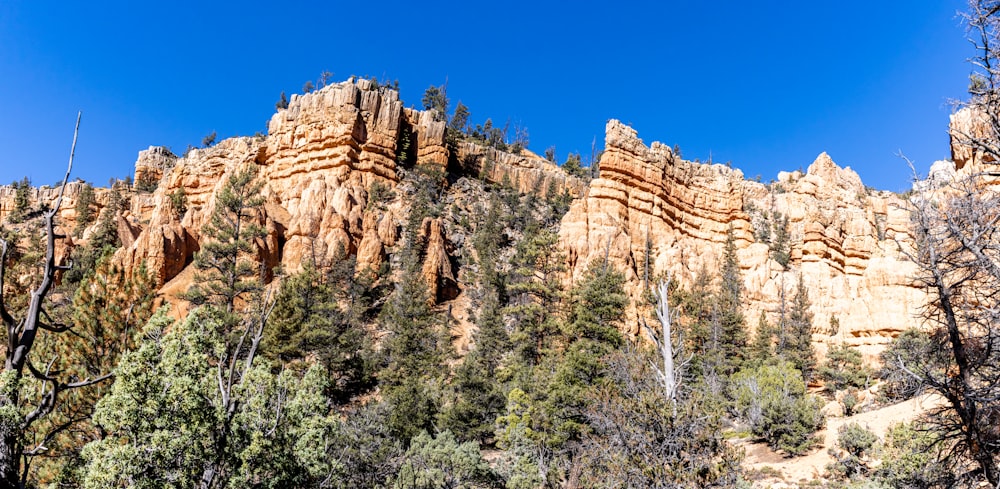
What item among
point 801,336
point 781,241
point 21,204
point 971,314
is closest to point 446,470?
point 971,314

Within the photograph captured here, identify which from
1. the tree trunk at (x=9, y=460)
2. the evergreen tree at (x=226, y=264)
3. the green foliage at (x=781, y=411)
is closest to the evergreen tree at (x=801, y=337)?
the green foliage at (x=781, y=411)

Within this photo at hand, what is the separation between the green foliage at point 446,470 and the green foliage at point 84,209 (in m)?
57.6

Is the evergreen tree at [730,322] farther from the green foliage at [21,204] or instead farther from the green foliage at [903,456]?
the green foliage at [21,204]

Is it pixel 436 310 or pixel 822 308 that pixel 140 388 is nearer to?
pixel 436 310

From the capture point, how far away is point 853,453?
1892 centimetres

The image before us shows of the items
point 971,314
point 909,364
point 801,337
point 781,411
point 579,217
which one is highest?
point 579,217

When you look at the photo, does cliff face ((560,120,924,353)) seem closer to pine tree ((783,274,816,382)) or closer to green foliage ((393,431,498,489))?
pine tree ((783,274,816,382))

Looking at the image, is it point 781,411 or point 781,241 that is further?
point 781,241

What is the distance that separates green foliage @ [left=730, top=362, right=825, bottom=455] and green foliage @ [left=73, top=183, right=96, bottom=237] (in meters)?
61.5

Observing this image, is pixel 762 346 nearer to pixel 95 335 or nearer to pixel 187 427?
pixel 95 335

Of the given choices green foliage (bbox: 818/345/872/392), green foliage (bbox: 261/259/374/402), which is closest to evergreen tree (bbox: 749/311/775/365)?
green foliage (bbox: 818/345/872/392)

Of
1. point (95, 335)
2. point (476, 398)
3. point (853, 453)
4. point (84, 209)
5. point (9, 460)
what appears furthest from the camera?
point (84, 209)

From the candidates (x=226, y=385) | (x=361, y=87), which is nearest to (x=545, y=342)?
(x=226, y=385)

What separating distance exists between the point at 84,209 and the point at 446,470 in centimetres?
6264
